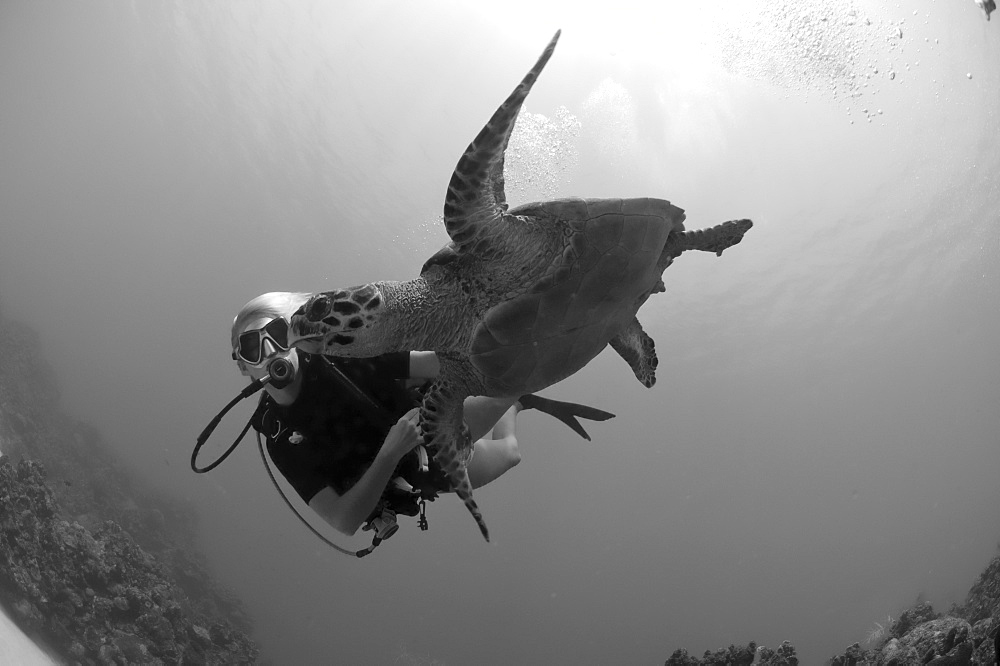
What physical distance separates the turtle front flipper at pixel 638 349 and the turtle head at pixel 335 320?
1620 mm

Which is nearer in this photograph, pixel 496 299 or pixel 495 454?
pixel 496 299

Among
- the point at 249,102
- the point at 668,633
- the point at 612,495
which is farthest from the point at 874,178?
the point at 668,633

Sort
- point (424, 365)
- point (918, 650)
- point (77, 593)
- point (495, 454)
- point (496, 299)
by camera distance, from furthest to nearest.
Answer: point (77, 593)
point (918, 650)
point (495, 454)
point (424, 365)
point (496, 299)

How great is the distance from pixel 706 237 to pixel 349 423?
2.40 metres

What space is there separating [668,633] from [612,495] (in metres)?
13.9

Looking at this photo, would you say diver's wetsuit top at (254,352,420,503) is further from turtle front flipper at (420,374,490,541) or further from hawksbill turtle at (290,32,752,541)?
turtle front flipper at (420,374,490,541)

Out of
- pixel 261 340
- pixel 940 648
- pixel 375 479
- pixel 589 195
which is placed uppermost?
pixel 589 195

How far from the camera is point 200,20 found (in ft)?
52.6

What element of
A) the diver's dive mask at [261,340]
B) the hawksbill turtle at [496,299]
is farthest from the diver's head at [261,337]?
the hawksbill turtle at [496,299]

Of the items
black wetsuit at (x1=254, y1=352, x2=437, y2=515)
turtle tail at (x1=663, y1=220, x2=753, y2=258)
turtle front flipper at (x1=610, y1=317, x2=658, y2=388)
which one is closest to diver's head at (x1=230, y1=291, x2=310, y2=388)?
black wetsuit at (x1=254, y1=352, x2=437, y2=515)

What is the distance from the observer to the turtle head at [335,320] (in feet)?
7.68

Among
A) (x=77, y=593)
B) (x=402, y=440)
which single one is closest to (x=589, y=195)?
(x=77, y=593)

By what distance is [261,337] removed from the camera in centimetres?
290

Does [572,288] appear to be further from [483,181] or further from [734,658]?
[734,658]
